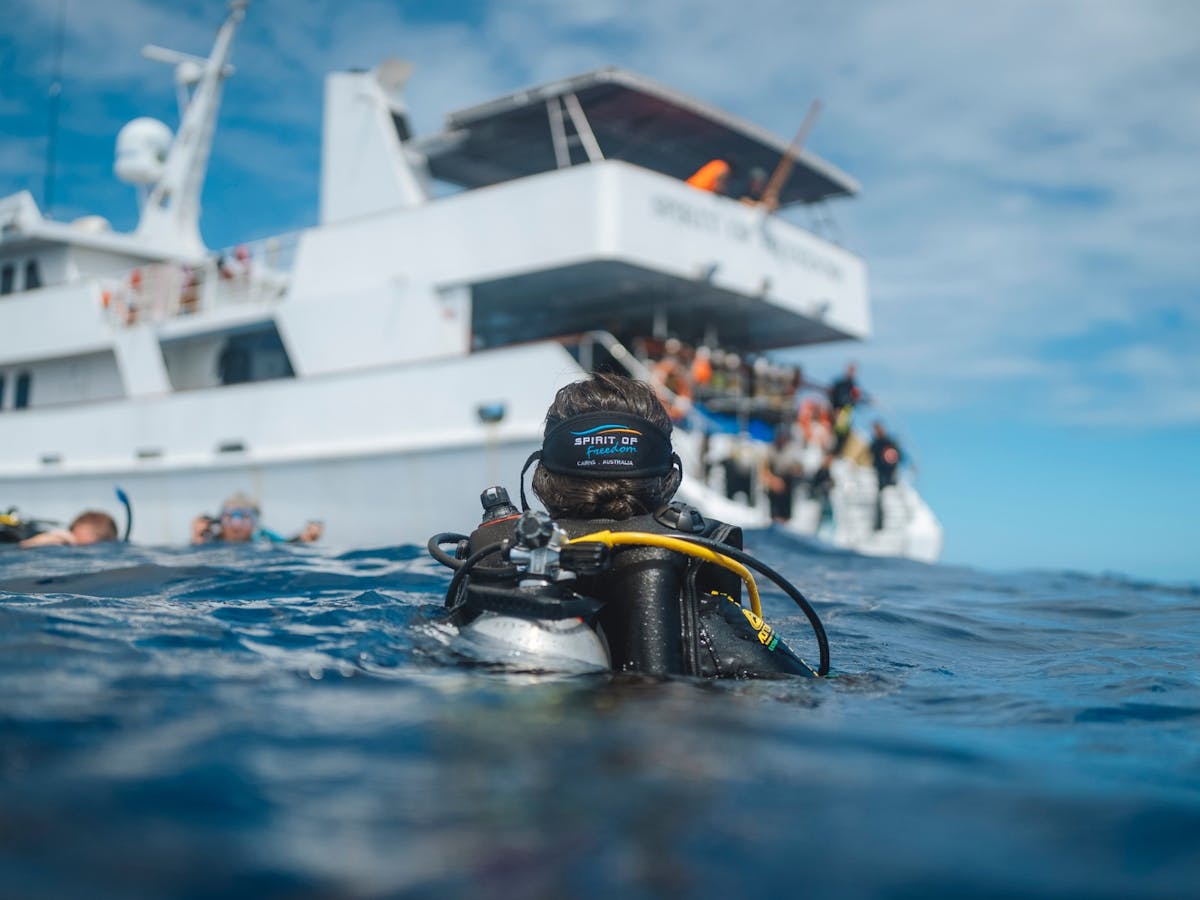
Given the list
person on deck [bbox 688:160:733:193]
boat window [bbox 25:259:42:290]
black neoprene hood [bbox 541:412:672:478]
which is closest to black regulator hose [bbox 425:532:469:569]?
black neoprene hood [bbox 541:412:672:478]

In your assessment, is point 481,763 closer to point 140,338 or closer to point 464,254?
point 464,254

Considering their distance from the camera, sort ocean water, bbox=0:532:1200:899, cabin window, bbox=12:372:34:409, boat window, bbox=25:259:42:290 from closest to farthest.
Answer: ocean water, bbox=0:532:1200:899 < cabin window, bbox=12:372:34:409 < boat window, bbox=25:259:42:290

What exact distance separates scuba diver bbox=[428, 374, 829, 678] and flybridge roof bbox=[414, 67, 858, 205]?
7.55 meters

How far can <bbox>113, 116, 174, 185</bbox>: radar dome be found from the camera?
51.0 ft

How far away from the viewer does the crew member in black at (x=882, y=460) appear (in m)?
11.0

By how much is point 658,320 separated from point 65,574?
807 centimetres

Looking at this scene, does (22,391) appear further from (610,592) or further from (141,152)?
(610,592)

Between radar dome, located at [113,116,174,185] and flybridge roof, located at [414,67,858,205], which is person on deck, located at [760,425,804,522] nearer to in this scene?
flybridge roof, located at [414,67,858,205]

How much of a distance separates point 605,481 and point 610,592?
29 cm

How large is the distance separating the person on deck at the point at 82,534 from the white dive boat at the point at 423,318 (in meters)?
2.46

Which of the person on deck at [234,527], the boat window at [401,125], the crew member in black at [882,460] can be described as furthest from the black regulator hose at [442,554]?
the boat window at [401,125]

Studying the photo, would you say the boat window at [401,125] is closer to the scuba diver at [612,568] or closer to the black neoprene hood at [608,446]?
the scuba diver at [612,568]

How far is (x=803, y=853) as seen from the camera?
1241mm

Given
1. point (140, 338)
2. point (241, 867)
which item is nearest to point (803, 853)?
point (241, 867)
